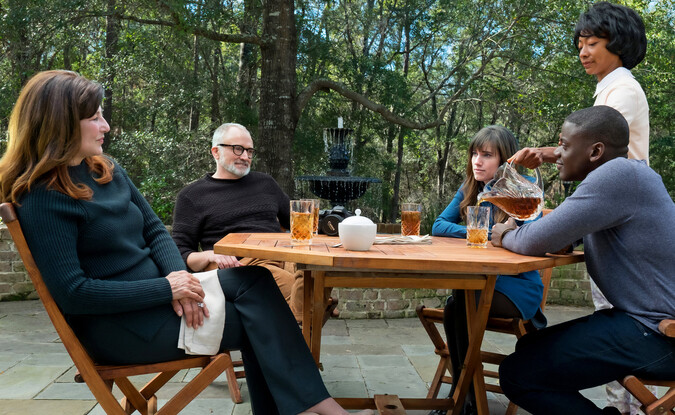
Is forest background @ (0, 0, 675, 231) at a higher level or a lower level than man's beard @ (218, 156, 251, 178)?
higher


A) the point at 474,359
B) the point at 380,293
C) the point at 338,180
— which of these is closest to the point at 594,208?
the point at 474,359

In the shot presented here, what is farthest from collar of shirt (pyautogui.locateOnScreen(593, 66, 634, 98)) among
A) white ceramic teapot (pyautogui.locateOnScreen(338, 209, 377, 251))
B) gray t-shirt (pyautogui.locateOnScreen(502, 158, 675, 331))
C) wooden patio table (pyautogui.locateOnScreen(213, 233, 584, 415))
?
white ceramic teapot (pyautogui.locateOnScreen(338, 209, 377, 251))

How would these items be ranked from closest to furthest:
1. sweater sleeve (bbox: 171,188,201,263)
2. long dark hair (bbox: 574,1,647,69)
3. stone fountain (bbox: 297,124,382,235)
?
long dark hair (bbox: 574,1,647,69)
sweater sleeve (bbox: 171,188,201,263)
stone fountain (bbox: 297,124,382,235)

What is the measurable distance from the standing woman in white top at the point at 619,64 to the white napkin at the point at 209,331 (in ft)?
4.45

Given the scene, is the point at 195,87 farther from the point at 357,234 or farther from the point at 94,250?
the point at 357,234

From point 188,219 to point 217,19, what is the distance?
15.7ft

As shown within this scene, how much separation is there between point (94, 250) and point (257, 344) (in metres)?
0.58

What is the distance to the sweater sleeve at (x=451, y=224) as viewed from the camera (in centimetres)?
270

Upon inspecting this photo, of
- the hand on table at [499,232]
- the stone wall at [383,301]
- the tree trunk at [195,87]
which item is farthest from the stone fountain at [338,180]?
the tree trunk at [195,87]

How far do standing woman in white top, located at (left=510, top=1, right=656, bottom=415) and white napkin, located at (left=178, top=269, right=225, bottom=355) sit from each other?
1.36 metres

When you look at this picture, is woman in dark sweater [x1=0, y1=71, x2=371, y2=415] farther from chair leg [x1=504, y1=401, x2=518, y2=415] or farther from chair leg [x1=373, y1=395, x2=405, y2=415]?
chair leg [x1=504, y1=401, x2=518, y2=415]

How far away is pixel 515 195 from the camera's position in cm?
201

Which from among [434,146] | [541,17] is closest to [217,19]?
[541,17]

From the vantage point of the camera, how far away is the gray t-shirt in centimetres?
172
